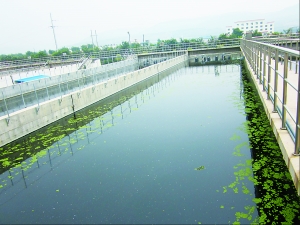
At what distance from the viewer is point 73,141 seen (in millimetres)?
7426

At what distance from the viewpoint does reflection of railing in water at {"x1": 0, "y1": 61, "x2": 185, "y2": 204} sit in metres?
5.60

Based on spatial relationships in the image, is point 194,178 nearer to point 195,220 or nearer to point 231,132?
point 195,220

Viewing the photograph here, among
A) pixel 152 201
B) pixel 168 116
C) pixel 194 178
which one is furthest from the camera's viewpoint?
pixel 168 116

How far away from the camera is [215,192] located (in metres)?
4.36

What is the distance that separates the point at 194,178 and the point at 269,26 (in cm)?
18707

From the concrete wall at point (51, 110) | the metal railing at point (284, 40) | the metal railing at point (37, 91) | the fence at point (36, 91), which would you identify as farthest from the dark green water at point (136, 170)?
the metal railing at point (284, 40)

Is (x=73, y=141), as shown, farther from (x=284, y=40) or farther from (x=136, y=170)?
(x=284, y=40)

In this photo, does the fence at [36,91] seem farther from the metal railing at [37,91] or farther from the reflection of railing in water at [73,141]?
the reflection of railing in water at [73,141]

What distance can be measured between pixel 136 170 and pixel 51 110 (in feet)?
16.6

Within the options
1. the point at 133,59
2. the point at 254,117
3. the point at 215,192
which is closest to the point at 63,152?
the point at 215,192

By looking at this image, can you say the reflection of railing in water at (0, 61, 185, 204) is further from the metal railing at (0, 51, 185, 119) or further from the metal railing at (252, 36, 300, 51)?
the metal railing at (252, 36, 300, 51)

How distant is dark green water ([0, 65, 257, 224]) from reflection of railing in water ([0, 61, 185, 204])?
26mm

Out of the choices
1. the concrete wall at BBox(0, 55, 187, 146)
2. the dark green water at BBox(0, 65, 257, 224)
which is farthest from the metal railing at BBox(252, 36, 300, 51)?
the concrete wall at BBox(0, 55, 187, 146)

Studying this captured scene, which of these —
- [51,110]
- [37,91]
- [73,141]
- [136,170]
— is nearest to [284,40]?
[51,110]
